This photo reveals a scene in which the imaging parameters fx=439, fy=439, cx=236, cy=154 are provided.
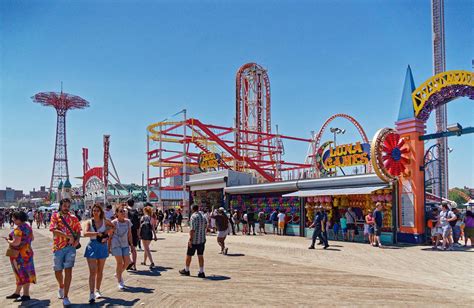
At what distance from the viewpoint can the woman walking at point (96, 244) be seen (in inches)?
264

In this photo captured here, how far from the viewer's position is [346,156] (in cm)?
2488

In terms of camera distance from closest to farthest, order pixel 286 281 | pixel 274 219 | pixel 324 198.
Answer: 1. pixel 286 281
2. pixel 324 198
3. pixel 274 219

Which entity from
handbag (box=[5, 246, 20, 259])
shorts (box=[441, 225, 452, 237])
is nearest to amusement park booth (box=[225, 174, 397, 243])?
shorts (box=[441, 225, 452, 237])

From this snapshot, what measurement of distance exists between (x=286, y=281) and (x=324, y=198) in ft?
34.5

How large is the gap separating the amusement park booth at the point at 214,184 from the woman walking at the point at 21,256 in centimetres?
1834

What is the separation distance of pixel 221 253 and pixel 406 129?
335 inches

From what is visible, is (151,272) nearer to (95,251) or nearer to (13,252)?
(95,251)

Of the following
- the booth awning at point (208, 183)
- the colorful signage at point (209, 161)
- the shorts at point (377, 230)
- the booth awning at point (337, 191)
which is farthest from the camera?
the colorful signage at point (209, 161)

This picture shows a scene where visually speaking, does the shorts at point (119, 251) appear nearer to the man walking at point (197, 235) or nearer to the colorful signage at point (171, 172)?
the man walking at point (197, 235)

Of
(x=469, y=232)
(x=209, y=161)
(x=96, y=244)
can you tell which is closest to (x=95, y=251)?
(x=96, y=244)

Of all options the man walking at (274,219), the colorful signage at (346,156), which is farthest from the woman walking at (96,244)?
the colorful signage at (346,156)

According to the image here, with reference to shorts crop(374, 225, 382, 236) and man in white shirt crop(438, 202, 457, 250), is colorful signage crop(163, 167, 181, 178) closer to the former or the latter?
shorts crop(374, 225, 382, 236)

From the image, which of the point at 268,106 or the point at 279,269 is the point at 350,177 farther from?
the point at 268,106

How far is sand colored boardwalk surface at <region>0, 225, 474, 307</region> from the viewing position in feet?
22.6
